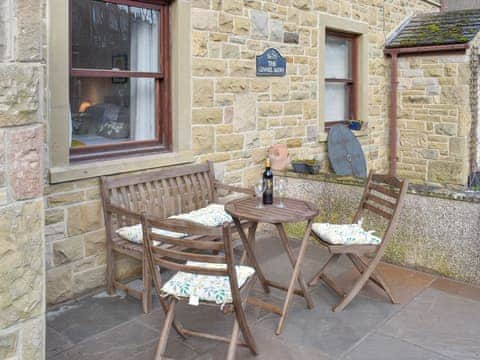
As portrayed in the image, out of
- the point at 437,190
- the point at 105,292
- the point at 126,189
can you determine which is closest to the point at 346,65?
the point at 437,190

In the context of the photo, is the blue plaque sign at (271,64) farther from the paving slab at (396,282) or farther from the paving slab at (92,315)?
the paving slab at (92,315)

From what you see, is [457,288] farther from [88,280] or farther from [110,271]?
[88,280]

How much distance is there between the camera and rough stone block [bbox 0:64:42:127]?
1.93m

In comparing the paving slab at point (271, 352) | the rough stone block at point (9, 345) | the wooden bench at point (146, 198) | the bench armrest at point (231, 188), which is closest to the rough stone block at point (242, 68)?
the wooden bench at point (146, 198)

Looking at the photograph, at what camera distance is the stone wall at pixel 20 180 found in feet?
6.44

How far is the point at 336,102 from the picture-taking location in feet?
24.8

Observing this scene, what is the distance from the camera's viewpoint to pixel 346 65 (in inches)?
303

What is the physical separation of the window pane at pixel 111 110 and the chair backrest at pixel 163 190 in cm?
43

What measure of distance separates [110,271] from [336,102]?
463 centimetres

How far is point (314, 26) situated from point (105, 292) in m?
4.26

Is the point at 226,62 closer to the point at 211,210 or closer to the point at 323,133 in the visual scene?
the point at 211,210

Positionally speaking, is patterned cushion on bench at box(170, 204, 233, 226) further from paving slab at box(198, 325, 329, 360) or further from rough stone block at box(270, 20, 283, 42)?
rough stone block at box(270, 20, 283, 42)

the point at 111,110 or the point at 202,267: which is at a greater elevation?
the point at 111,110

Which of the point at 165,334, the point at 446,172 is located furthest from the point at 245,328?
the point at 446,172
